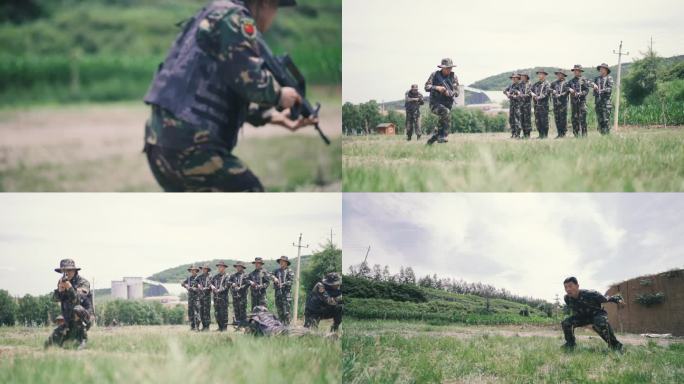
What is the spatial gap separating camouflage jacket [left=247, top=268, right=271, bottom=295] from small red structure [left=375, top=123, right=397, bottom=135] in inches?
53.1

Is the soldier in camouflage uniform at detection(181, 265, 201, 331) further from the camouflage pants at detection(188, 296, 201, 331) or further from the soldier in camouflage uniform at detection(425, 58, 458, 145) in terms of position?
the soldier in camouflage uniform at detection(425, 58, 458, 145)

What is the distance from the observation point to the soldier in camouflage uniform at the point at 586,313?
18.7 ft

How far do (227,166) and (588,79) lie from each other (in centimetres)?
283

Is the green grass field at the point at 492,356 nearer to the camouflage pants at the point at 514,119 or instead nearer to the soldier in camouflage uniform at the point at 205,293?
the soldier in camouflage uniform at the point at 205,293

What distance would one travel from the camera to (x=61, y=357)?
520 centimetres

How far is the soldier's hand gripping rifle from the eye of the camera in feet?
16.5

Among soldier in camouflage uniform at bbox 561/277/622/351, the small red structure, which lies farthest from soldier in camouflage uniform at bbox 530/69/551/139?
soldier in camouflage uniform at bbox 561/277/622/351

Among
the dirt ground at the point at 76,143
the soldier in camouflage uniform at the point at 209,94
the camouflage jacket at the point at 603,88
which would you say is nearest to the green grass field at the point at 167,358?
the dirt ground at the point at 76,143

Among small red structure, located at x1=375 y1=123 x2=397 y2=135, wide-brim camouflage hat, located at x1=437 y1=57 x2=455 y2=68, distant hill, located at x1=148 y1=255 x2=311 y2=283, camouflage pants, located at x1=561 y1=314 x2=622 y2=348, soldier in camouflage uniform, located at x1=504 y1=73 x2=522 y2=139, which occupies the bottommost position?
camouflage pants, located at x1=561 y1=314 x2=622 y2=348

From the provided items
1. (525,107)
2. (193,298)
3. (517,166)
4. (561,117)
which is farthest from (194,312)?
(561,117)

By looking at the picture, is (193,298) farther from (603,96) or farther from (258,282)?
(603,96)

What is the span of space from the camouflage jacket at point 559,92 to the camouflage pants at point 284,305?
2.49 meters

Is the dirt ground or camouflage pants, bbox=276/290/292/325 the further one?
camouflage pants, bbox=276/290/292/325

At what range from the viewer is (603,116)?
5852 millimetres
